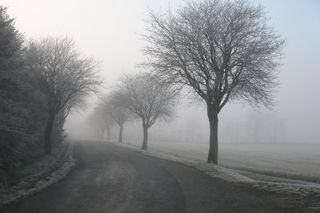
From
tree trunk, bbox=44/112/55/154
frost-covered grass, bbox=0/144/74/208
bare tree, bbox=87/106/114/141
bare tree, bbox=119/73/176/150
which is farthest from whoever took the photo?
bare tree, bbox=87/106/114/141

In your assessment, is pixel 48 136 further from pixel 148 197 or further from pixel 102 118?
pixel 102 118

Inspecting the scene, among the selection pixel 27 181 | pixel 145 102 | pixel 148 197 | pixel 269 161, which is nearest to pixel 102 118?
pixel 145 102

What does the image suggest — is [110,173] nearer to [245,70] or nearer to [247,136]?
[245,70]

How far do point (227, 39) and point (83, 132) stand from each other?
16302 centimetres

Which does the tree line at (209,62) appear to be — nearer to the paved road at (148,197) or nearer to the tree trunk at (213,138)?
the tree trunk at (213,138)

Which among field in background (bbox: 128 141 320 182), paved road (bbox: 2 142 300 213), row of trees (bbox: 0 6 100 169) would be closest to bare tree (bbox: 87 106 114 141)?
field in background (bbox: 128 141 320 182)

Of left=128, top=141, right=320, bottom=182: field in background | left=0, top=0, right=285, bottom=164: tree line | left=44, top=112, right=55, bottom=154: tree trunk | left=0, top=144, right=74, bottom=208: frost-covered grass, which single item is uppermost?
left=0, top=0, right=285, bottom=164: tree line

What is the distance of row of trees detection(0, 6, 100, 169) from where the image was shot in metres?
15.3

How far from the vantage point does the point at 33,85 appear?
25.5m

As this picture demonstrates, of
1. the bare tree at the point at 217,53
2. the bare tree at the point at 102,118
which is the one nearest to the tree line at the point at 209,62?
the bare tree at the point at 217,53

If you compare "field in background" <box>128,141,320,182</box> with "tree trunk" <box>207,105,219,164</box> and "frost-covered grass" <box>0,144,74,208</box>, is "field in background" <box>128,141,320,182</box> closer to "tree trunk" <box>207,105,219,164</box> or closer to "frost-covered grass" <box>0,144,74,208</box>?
"tree trunk" <box>207,105,219,164</box>

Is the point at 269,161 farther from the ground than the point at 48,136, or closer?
closer

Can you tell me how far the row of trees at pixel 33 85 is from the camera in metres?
15.3

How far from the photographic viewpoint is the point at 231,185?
1250 cm
